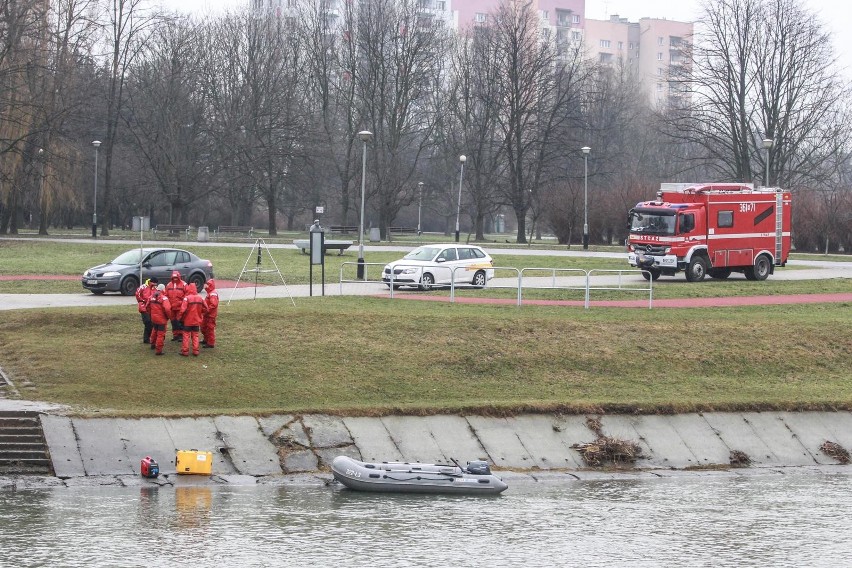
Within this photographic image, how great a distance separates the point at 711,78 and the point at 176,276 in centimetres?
5822

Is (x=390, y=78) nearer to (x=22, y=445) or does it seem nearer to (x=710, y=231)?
(x=710, y=231)

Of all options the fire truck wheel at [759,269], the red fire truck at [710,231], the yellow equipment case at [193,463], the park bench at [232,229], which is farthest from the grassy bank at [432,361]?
the park bench at [232,229]

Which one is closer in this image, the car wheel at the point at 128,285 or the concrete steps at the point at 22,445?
the concrete steps at the point at 22,445

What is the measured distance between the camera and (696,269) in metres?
43.0

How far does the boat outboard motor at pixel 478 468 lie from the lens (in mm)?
20984

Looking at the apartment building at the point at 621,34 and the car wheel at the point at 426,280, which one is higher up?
the apartment building at the point at 621,34

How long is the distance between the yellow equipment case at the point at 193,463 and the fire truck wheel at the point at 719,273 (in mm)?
28006

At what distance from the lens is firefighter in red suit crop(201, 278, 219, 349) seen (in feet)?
83.2

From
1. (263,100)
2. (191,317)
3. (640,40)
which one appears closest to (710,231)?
(191,317)

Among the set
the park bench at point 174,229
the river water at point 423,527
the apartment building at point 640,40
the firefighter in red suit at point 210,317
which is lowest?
A: the river water at point 423,527

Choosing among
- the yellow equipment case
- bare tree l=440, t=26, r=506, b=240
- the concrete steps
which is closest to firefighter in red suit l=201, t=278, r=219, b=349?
the concrete steps

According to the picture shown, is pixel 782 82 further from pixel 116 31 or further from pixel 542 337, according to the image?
pixel 542 337

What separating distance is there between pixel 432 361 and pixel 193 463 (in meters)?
7.71

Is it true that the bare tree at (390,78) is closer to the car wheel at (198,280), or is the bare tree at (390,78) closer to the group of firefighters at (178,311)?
the car wheel at (198,280)
